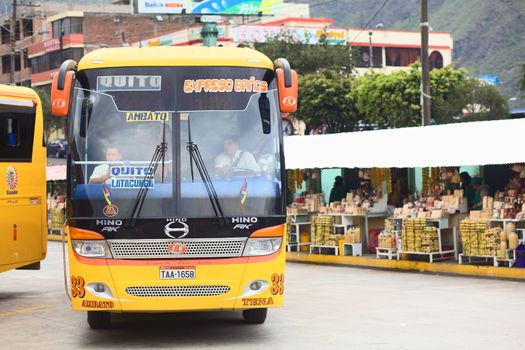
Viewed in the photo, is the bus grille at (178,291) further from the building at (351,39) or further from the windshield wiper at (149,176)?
the building at (351,39)

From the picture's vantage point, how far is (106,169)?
473 inches

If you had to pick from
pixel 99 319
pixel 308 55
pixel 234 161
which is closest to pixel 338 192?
pixel 99 319

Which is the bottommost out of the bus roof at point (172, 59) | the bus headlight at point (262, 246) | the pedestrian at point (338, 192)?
the bus headlight at point (262, 246)

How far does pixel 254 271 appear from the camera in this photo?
39.1 feet

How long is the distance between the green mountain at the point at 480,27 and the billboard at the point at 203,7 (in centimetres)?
6016

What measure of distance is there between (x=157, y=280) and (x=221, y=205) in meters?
1.06

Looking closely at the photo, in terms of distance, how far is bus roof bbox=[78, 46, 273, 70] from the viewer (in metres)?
12.4

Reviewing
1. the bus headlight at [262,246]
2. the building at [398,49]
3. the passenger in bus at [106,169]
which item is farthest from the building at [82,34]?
the bus headlight at [262,246]

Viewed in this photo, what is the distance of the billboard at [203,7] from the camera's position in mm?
71938

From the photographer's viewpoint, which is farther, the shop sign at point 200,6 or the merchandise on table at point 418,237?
the shop sign at point 200,6

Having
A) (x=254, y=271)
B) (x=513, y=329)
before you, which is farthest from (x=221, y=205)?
(x=513, y=329)

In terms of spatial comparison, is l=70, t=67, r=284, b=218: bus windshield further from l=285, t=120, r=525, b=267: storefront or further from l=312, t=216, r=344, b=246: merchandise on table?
l=312, t=216, r=344, b=246: merchandise on table

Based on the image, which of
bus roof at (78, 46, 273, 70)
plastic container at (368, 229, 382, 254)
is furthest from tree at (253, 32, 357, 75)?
bus roof at (78, 46, 273, 70)

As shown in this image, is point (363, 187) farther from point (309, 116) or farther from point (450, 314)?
point (309, 116)
